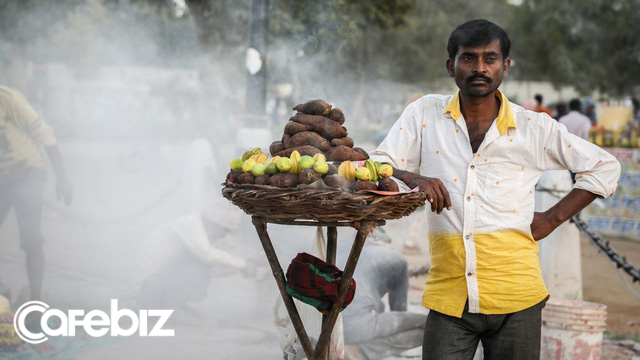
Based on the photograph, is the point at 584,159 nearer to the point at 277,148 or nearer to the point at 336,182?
the point at 336,182

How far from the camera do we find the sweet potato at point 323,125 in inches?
93.7

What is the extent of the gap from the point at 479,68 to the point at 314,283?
923 mm

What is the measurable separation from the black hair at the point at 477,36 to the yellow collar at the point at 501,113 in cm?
15

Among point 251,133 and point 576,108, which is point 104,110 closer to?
point 251,133

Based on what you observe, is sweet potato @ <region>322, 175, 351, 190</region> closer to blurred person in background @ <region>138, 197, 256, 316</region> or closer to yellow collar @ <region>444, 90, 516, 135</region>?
yellow collar @ <region>444, 90, 516, 135</region>

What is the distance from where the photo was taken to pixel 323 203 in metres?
1.99

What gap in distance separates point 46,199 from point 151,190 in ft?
2.80

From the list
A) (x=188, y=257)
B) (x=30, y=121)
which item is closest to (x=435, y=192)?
(x=188, y=257)

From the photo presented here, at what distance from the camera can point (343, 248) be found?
4.30 metres

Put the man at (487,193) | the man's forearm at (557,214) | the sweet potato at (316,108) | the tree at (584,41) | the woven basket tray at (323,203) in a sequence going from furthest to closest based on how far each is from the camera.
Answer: the tree at (584,41) → the sweet potato at (316,108) → the man's forearm at (557,214) → the man at (487,193) → the woven basket tray at (323,203)

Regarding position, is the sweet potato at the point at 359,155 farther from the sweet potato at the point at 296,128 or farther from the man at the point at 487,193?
the sweet potato at the point at 296,128

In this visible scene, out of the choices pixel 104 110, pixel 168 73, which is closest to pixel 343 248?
pixel 104 110

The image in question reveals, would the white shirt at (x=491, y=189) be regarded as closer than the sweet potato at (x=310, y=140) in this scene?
Yes

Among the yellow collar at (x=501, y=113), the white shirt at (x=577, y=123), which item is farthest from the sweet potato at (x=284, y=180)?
the white shirt at (x=577, y=123)
